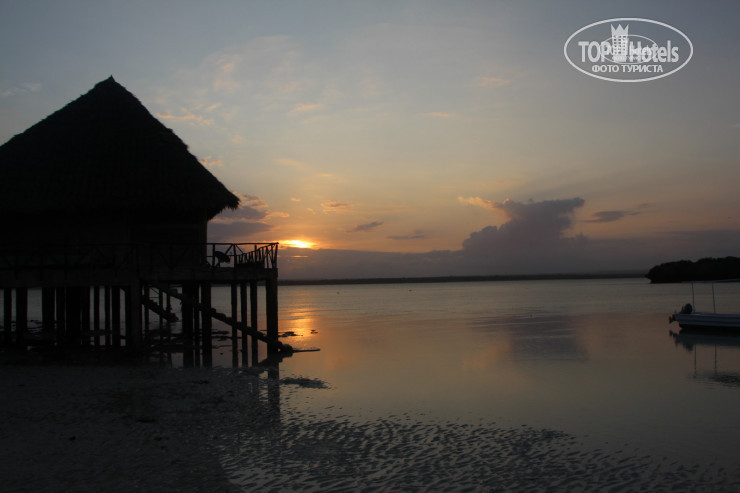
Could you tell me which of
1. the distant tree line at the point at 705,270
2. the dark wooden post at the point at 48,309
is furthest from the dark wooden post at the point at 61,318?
the distant tree line at the point at 705,270

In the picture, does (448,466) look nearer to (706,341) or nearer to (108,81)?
(108,81)


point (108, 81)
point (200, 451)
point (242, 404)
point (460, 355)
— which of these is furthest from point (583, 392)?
point (108, 81)

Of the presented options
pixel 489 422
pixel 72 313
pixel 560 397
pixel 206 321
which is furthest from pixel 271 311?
pixel 489 422

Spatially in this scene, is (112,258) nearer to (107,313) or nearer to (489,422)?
(107,313)

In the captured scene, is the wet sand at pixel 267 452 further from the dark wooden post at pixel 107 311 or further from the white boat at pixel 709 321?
the white boat at pixel 709 321

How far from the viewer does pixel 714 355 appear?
2169cm

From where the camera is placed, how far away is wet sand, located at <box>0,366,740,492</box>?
7574 millimetres

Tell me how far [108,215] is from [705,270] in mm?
90525

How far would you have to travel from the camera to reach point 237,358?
19766 millimetres

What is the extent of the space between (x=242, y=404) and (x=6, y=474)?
508 centimetres

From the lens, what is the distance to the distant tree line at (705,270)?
271ft

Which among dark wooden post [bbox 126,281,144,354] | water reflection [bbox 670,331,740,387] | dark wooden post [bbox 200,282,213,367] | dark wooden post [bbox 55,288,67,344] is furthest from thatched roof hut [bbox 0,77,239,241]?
water reflection [bbox 670,331,740,387]

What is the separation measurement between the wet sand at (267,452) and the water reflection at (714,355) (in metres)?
9.56

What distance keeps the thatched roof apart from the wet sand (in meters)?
6.87
